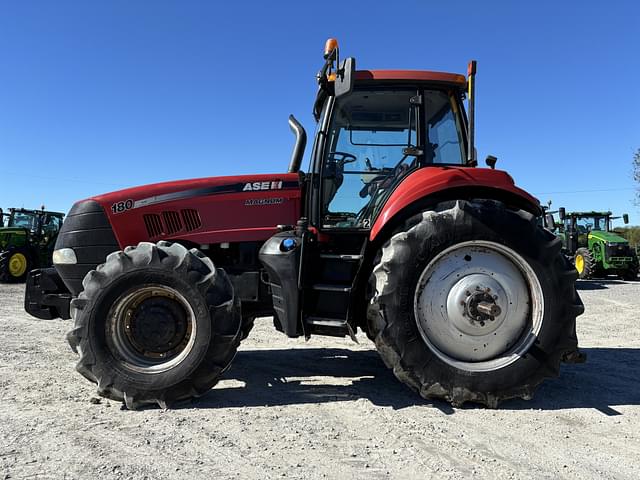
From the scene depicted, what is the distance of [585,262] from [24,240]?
61.2 ft

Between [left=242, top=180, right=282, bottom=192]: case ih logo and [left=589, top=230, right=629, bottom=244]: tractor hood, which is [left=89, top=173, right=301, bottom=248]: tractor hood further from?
[left=589, top=230, right=629, bottom=244]: tractor hood

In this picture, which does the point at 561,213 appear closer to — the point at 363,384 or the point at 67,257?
the point at 363,384

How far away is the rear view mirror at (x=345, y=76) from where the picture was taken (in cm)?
345

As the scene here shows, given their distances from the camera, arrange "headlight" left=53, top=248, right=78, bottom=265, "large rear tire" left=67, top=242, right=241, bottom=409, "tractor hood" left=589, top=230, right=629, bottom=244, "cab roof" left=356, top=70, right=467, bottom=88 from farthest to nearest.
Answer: "tractor hood" left=589, top=230, right=629, bottom=244, "headlight" left=53, top=248, right=78, bottom=265, "cab roof" left=356, top=70, right=467, bottom=88, "large rear tire" left=67, top=242, right=241, bottom=409

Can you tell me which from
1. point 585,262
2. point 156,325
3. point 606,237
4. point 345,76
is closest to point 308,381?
point 156,325

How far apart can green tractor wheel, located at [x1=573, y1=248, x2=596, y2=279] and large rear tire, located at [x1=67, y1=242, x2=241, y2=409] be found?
A: 655 inches

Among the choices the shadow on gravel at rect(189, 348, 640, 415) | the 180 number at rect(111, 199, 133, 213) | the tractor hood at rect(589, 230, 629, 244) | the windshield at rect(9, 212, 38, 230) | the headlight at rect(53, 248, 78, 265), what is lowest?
the shadow on gravel at rect(189, 348, 640, 415)

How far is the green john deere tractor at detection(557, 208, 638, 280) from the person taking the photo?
17.1m

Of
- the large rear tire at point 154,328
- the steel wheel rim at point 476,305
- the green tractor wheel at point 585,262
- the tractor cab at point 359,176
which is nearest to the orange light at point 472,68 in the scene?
the tractor cab at point 359,176

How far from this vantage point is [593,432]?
2992 millimetres

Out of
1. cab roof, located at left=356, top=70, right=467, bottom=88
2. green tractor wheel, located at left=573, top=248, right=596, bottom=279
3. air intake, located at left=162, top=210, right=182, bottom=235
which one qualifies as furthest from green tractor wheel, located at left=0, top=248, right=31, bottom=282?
green tractor wheel, located at left=573, top=248, right=596, bottom=279

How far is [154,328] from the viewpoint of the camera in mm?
3531

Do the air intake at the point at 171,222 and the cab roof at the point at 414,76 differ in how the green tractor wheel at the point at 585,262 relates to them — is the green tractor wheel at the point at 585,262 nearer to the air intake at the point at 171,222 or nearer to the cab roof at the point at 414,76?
the cab roof at the point at 414,76

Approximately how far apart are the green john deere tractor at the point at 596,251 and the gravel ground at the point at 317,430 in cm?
1394
